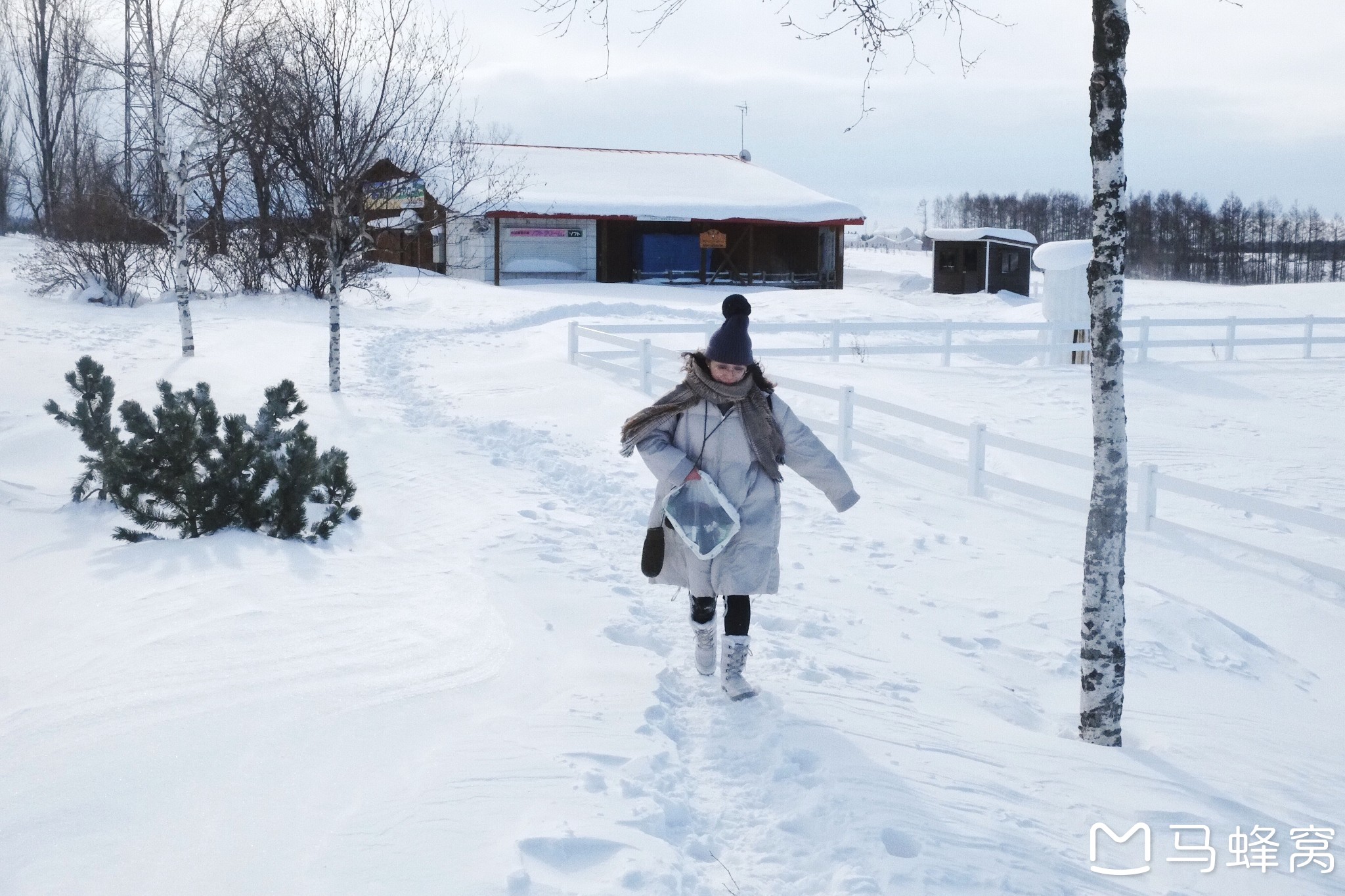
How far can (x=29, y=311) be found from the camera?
70.5 ft

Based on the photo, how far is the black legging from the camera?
4605 millimetres

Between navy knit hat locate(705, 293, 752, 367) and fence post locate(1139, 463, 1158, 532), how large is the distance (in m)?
4.88

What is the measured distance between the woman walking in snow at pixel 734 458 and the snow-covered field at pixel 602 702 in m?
0.53

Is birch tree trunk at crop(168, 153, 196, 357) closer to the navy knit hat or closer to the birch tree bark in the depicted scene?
the birch tree bark

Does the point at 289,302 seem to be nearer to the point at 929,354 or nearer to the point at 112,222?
the point at 112,222

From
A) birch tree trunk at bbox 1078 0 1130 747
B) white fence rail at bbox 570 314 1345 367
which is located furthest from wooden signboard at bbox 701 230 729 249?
birch tree trunk at bbox 1078 0 1130 747

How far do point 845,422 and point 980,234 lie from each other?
2561 centimetres

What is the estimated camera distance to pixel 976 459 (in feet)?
30.9

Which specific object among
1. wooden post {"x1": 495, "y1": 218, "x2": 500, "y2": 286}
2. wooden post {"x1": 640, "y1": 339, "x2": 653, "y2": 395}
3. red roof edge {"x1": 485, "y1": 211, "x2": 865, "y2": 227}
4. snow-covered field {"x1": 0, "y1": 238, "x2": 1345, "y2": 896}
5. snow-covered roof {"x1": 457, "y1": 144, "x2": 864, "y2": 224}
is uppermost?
snow-covered roof {"x1": 457, "y1": 144, "x2": 864, "y2": 224}

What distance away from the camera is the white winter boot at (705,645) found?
15.4 feet

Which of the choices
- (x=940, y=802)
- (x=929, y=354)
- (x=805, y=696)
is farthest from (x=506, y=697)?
(x=929, y=354)

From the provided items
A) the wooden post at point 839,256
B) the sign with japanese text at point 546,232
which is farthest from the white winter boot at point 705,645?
the wooden post at point 839,256

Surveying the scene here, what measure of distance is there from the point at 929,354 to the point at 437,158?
17863mm

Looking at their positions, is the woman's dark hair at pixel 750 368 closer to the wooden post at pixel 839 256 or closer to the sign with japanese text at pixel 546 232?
the sign with japanese text at pixel 546 232
